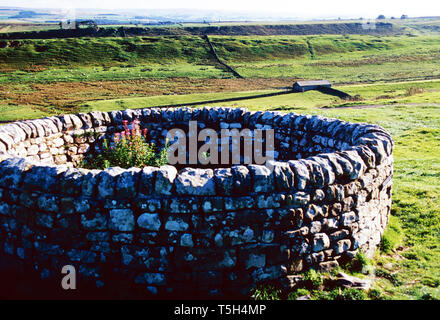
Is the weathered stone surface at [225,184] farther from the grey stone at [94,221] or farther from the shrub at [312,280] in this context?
the shrub at [312,280]

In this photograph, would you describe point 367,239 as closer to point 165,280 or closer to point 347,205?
point 347,205

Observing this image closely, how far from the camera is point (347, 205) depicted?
233 inches

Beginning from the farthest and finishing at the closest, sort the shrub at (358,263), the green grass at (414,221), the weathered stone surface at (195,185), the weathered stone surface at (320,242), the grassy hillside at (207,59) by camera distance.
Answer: the grassy hillside at (207,59)
the shrub at (358,263)
the green grass at (414,221)
the weathered stone surface at (320,242)
the weathered stone surface at (195,185)

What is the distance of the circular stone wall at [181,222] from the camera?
523cm

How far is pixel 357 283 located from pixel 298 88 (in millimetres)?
40404

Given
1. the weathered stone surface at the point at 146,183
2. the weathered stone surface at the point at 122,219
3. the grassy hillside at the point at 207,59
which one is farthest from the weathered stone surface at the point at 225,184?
Answer: the grassy hillside at the point at 207,59

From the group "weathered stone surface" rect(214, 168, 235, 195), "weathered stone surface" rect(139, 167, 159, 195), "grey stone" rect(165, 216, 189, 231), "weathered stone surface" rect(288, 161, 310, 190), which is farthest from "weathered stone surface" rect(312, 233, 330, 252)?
"weathered stone surface" rect(139, 167, 159, 195)

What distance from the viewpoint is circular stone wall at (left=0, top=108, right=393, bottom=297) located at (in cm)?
523

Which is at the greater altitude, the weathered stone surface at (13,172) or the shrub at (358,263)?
the weathered stone surface at (13,172)

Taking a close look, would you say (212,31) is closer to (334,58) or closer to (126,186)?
(334,58)

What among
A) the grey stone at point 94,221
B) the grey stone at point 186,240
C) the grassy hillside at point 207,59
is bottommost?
the grey stone at point 186,240

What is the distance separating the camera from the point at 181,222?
17.1ft

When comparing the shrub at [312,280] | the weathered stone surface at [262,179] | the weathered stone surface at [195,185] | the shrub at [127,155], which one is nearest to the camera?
the weathered stone surface at [195,185]

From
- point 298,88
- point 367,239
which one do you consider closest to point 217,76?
point 298,88
